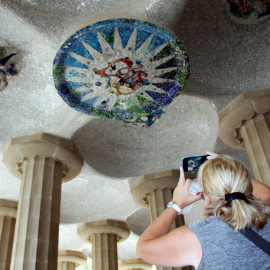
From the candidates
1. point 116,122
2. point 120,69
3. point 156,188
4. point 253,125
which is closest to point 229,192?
point 120,69

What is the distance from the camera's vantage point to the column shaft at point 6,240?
32.1ft

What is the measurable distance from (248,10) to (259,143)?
2.49 metres

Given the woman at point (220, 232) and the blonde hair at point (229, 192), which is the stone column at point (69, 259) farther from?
the blonde hair at point (229, 192)

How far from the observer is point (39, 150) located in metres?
7.51

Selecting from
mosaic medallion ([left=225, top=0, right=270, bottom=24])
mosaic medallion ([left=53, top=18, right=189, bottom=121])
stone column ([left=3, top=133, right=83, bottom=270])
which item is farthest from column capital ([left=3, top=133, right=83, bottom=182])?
mosaic medallion ([left=225, top=0, right=270, bottom=24])

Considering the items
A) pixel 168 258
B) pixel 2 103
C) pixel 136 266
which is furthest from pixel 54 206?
pixel 136 266

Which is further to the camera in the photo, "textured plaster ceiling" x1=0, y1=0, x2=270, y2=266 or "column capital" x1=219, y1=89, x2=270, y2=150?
"column capital" x1=219, y1=89, x2=270, y2=150

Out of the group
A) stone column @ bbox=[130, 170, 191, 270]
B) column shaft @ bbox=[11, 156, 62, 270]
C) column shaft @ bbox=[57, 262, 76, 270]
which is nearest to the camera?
column shaft @ bbox=[11, 156, 62, 270]

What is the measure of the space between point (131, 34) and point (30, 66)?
2.19 metres

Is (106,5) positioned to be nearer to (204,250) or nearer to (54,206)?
(54,206)

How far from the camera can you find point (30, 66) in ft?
21.4

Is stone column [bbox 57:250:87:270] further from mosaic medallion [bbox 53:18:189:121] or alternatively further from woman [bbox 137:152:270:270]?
woman [bbox 137:152:270:270]

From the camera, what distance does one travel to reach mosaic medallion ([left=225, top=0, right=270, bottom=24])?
5.77 m

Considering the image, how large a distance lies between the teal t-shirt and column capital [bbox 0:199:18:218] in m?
10.2
